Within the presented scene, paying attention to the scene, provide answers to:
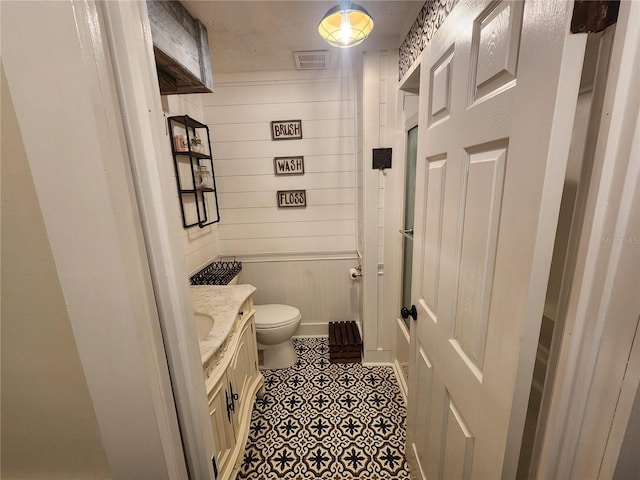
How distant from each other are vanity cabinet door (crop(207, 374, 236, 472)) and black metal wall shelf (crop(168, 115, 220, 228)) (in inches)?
44.3

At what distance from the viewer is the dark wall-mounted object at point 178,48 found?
40.0 inches

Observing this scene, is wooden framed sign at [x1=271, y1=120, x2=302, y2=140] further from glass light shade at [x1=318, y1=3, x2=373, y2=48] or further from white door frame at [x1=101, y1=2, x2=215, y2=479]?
white door frame at [x1=101, y1=2, x2=215, y2=479]

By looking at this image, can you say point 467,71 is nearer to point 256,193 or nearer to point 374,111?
point 374,111

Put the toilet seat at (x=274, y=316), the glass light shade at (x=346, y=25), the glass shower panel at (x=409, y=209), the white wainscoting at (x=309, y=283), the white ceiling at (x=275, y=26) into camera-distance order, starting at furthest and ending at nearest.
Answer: the white wainscoting at (x=309, y=283) < the toilet seat at (x=274, y=316) < the glass shower panel at (x=409, y=209) < the white ceiling at (x=275, y=26) < the glass light shade at (x=346, y=25)

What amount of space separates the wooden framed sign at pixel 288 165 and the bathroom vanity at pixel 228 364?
1.09m

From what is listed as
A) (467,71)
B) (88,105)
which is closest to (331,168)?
(467,71)

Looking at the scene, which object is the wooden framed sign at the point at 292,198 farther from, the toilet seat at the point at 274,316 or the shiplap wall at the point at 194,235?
the toilet seat at the point at 274,316

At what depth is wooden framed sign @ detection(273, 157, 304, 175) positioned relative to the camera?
2.22m

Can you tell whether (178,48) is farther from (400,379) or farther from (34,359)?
(400,379)

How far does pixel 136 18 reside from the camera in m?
0.42

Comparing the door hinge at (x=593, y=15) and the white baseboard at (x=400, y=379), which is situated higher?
the door hinge at (x=593, y=15)

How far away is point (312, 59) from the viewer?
187 cm

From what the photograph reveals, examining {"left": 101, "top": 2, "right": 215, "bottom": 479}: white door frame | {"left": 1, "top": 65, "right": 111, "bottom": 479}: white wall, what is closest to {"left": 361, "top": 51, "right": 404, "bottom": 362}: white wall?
{"left": 101, "top": 2, "right": 215, "bottom": 479}: white door frame

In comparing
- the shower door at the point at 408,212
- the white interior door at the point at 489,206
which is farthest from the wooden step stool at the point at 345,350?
the white interior door at the point at 489,206
